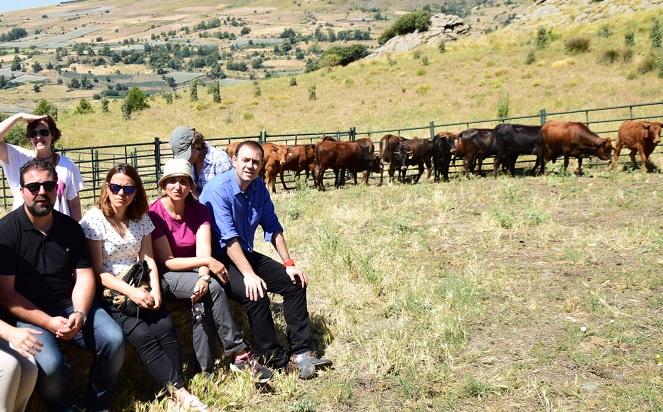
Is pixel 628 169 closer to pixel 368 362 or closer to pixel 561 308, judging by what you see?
pixel 561 308

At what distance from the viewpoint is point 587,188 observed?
38.5 ft

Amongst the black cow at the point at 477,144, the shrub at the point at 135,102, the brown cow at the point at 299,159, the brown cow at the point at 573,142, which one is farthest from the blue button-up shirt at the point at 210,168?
the shrub at the point at 135,102

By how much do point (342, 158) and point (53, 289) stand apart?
11.7 metres

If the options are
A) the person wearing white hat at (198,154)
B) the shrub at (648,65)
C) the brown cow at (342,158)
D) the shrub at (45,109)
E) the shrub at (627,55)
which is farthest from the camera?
the shrub at (45,109)

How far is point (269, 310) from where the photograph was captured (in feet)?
14.8

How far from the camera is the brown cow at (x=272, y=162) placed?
14695 mm

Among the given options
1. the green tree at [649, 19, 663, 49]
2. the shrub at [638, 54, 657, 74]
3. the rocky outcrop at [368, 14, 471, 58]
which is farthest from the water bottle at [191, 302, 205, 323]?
the rocky outcrop at [368, 14, 471, 58]

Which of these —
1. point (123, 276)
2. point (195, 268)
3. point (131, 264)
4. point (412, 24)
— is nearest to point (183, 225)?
point (195, 268)

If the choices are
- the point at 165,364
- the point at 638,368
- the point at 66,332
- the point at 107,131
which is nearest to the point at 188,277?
the point at 165,364

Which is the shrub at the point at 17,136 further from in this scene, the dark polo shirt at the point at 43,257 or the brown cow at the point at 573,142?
the dark polo shirt at the point at 43,257

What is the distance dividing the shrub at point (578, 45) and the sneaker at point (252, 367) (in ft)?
104

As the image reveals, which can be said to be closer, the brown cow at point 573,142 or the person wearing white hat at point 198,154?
the person wearing white hat at point 198,154

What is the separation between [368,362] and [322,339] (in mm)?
680

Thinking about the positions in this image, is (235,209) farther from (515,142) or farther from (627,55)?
(627,55)
